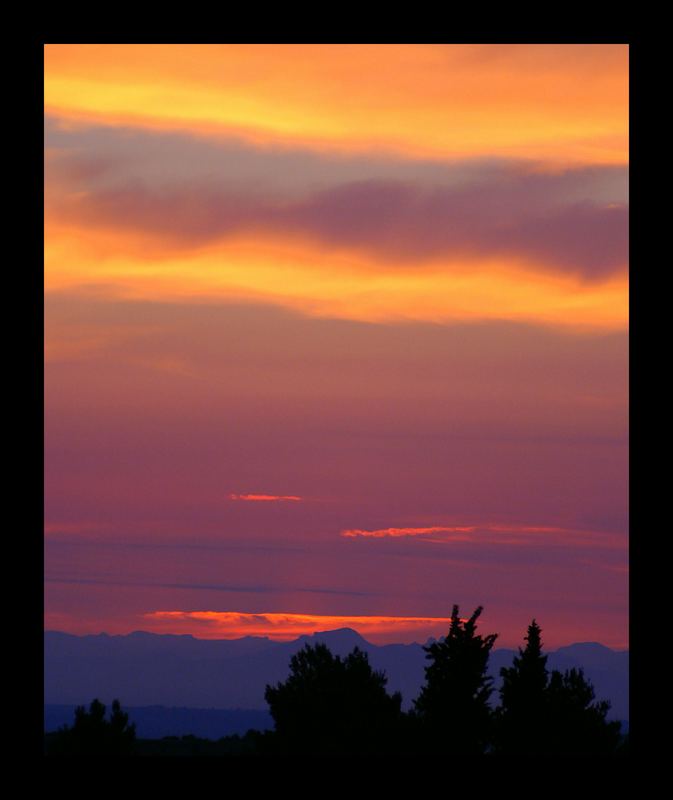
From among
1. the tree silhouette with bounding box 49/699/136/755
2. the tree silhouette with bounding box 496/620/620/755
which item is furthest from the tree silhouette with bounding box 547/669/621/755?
the tree silhouette with bounding box 49/699/136/755

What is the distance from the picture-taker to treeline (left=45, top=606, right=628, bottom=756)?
5566cm

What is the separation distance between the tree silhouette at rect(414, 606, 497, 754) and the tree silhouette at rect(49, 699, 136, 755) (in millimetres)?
16258

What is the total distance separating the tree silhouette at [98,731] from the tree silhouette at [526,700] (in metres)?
18.3

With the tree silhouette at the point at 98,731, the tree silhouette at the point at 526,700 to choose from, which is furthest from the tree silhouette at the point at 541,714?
the tree silhouette at the point at 98,731

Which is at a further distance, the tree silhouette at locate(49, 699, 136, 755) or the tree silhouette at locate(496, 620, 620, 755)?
the tree silhouette at locate(496, 620, 620, 755)

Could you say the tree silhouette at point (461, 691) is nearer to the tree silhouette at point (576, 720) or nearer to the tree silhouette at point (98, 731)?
the tree silhouette at point (576, 720)

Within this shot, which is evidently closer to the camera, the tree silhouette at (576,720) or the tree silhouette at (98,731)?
the tree silhouette at (98,731)

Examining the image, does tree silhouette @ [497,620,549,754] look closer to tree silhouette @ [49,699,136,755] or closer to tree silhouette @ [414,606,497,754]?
tree silhouette @ [414,606,497,754]

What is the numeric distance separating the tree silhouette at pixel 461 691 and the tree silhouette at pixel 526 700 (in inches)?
43.5

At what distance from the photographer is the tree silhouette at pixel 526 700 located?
187 ft

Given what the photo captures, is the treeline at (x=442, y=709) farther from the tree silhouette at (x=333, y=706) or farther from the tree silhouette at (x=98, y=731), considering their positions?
the tree silhouette at (x=98, y=731)

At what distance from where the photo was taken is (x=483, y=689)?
57219mm

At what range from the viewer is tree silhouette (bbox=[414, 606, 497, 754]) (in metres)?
57.3
